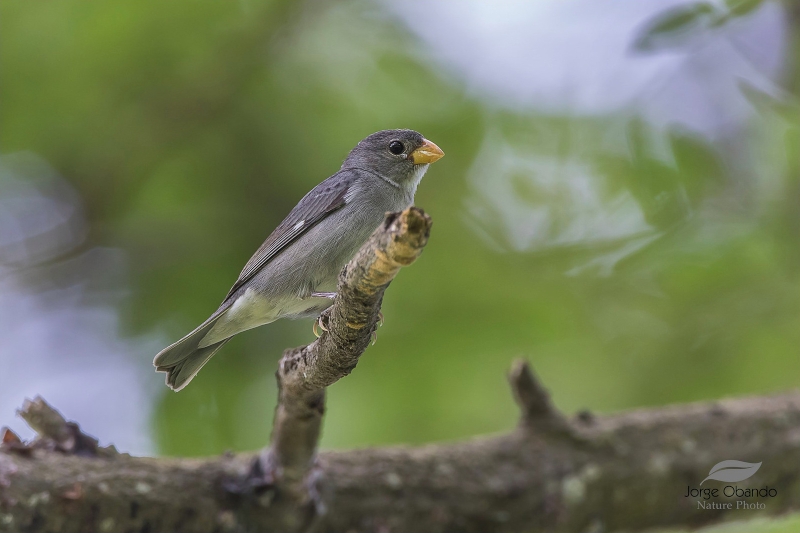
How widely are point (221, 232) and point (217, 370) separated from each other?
962mm

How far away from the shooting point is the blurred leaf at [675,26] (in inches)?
214

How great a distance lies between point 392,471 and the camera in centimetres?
453

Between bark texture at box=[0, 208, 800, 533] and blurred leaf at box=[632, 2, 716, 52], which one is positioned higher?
blurred leaf at box=[632, 2, 716, 52]

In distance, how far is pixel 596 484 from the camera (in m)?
4.88

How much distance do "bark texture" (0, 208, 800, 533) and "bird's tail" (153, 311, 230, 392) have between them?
51 centimetres

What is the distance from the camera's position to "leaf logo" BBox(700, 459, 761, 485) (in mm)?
5145

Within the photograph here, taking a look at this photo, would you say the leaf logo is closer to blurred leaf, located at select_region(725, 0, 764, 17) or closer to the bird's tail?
blurred leaf, located at select_region(725, 0, 764, 17)

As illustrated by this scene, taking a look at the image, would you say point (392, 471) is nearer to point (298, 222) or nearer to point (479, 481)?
point (479, 481)

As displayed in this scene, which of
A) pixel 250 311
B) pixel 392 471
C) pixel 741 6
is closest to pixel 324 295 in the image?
pixel 250 311

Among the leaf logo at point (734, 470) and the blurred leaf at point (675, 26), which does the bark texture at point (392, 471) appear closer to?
the leaf logo at point (734, 470)

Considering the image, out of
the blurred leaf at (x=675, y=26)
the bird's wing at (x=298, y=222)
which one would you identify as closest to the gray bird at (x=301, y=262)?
the bird's wing at (x=298, y=222)

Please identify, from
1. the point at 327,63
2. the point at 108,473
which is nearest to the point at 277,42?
the point at 327,63

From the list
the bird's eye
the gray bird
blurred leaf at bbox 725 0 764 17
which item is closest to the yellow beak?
the gray bird

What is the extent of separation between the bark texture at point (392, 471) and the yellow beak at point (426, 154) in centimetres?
151
